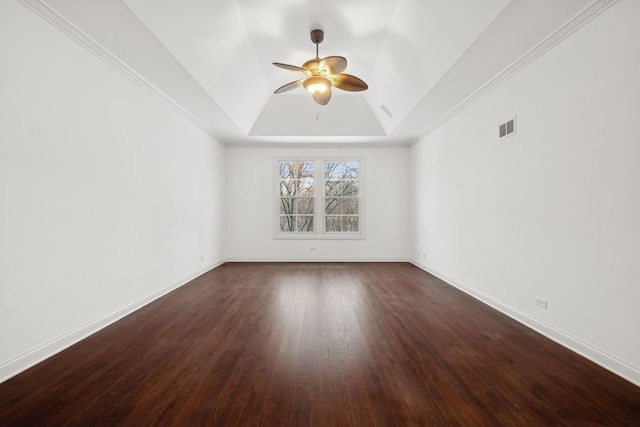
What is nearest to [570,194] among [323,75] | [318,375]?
[318,375]

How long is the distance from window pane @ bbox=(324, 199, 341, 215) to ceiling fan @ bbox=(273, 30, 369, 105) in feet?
11.1

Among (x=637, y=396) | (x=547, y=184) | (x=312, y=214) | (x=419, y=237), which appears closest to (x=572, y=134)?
(x=547, y=184)

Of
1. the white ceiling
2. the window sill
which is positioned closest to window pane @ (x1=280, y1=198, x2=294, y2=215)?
the window sill

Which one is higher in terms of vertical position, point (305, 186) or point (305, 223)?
point (305, 186)

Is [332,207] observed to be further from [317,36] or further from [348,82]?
[317,36]

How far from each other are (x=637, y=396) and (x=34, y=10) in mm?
5109

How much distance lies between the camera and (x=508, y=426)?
1.57 m

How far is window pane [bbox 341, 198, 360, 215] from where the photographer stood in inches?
277

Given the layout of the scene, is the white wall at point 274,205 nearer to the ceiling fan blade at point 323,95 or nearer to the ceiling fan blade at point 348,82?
the ceiling fan blade at point 323,95

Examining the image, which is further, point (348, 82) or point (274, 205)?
point (274, 205)

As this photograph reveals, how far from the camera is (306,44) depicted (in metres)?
3.95

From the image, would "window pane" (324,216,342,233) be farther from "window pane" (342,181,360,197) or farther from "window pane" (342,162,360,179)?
"window pane" (342,162,360,179)

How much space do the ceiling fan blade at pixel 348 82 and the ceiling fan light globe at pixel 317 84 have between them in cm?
11

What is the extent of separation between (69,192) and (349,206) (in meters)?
5.38
